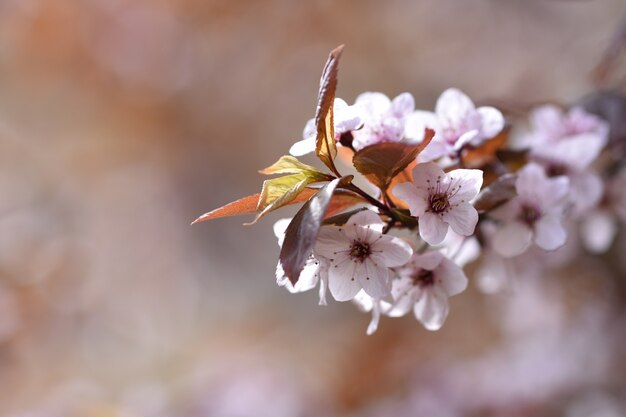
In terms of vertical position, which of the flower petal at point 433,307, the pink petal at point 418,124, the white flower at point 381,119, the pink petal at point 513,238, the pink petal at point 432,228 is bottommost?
the flower petal at point 433,307

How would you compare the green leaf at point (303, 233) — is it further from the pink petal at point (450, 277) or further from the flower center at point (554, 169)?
the flower center at point (554, 169)

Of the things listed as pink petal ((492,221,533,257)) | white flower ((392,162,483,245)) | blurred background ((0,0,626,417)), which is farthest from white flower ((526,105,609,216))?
blurred background ((0,0,626,417))

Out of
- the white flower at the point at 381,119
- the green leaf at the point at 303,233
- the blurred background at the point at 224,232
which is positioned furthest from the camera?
the blurred background at the point at 224,232

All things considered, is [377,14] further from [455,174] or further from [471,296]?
[455,174]

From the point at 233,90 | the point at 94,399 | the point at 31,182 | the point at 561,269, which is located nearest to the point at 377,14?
the point at 233,90

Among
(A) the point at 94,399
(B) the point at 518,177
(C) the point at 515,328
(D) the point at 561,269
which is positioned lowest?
(C) the point at 515,328

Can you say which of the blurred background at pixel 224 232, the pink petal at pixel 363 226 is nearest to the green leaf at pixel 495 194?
the pink petal at pixel 363 226

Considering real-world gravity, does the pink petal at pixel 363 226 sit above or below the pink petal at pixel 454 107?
below
